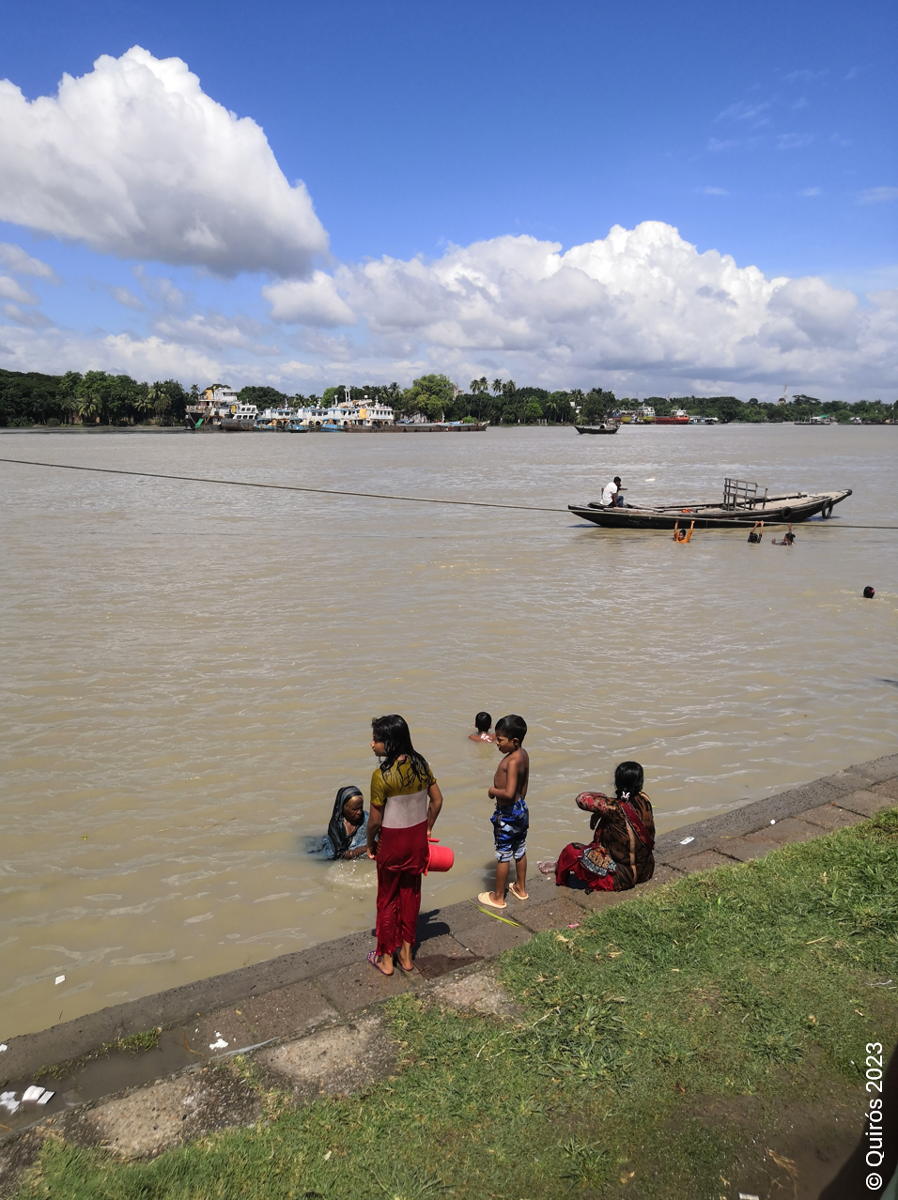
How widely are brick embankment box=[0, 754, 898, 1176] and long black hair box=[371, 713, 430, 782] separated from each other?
1.04 meters

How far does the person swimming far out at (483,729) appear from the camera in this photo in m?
8.45

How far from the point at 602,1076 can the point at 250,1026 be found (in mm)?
1599

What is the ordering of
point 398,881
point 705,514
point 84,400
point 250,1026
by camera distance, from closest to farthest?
point 250,1026 < point 398,881 < point 705,514 < point 84,400

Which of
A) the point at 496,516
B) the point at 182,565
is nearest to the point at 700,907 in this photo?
the point at 182,565

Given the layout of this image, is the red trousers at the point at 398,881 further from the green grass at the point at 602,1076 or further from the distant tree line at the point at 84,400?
the distant tree line at the point at 84,400

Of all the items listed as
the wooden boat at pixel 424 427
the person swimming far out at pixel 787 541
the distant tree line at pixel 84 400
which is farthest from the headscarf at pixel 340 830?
the wooden boat at pixel 424 427

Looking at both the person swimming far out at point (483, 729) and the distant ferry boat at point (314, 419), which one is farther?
the distant ferry boat at point (314, 419)

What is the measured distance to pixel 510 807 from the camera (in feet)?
16.5

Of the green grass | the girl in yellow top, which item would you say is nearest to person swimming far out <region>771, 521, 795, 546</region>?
the green grass

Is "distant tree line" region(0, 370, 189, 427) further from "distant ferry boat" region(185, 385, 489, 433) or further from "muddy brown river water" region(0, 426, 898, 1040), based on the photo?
"muddy brown river water" region(0, 426, 898, 1040)

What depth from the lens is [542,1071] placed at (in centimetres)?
330

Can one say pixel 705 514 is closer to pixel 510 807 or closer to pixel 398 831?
pixel 510 807

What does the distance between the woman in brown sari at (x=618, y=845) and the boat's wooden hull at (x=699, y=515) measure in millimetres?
21406

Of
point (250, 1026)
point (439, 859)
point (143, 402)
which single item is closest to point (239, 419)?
point (143, 402)
